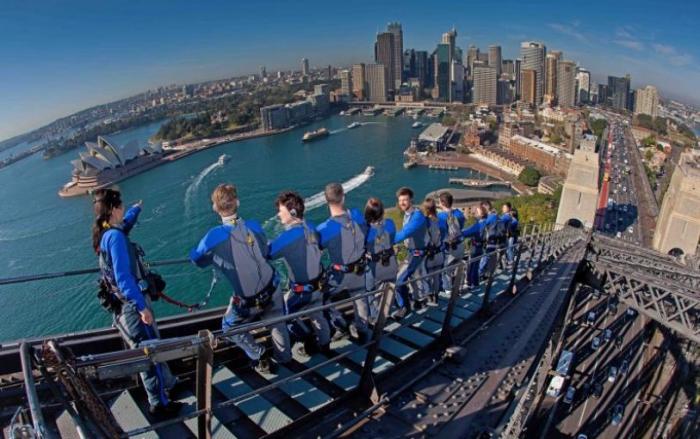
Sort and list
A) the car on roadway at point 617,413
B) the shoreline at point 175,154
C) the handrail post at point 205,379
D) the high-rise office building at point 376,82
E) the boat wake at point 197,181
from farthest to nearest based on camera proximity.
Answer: the high-rise office building at point 376,82
the shoreline at point 175,154
the boat wake at point 197,181
the car on roadway at point 617,413
the handrail post at point 205,379

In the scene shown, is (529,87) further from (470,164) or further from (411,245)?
(411,245)

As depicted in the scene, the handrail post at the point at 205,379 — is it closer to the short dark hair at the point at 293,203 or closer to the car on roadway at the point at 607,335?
the short dark hair at the point at 293,203

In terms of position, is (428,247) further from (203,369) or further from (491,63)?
(491,63)

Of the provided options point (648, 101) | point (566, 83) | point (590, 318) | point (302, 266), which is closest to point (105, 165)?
point (590, 318)

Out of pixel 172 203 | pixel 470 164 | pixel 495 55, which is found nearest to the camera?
pixel 172 203

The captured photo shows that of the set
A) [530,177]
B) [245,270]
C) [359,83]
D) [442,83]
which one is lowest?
[530,177]

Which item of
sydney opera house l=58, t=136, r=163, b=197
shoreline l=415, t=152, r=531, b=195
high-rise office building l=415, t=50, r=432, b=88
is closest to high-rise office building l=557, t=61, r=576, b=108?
high-rise office building l=415, t=50, r=432, b=88

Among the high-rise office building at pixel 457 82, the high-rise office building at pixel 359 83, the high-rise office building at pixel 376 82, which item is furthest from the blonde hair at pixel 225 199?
the high-rise office building at pixel 457 82

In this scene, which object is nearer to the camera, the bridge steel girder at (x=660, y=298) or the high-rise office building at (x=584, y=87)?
the bridge steel girder at (x=660, y=298)
